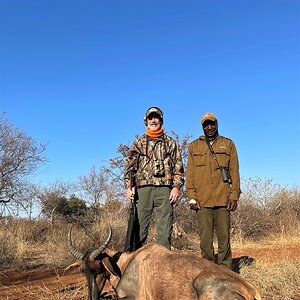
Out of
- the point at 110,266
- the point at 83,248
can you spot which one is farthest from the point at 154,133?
the point at 83,248

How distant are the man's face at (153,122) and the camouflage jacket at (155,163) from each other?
0.17m

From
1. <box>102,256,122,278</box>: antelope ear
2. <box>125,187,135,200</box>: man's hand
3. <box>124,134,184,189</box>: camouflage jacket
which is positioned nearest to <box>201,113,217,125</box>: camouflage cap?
<box>124,134,184,189</box>: camouflage jacket

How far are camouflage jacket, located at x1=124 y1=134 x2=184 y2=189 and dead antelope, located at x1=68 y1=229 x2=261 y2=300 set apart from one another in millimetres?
1282

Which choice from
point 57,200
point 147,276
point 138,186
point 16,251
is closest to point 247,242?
point 16,251

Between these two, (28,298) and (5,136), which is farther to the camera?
(5,136)

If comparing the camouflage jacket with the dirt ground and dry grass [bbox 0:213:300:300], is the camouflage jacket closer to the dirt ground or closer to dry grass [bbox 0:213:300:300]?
dry grass [bbox 0:213:300:300]

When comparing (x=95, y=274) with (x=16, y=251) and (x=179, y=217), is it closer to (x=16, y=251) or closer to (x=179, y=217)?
(x=16, y=251)

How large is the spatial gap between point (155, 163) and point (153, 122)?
66 centimetres

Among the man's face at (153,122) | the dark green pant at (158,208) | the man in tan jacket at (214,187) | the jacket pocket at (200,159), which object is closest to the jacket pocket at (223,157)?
the man in tan jacket at (214,187)


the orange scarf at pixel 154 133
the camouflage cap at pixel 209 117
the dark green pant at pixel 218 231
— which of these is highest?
the camouflage cap at pixel 209 117

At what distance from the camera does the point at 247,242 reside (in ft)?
44.4

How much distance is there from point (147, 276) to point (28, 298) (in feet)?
7.37

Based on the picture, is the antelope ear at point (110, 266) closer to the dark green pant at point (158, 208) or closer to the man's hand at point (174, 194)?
the dark green pant at point (158, 208)

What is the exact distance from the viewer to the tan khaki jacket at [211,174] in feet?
20.0
